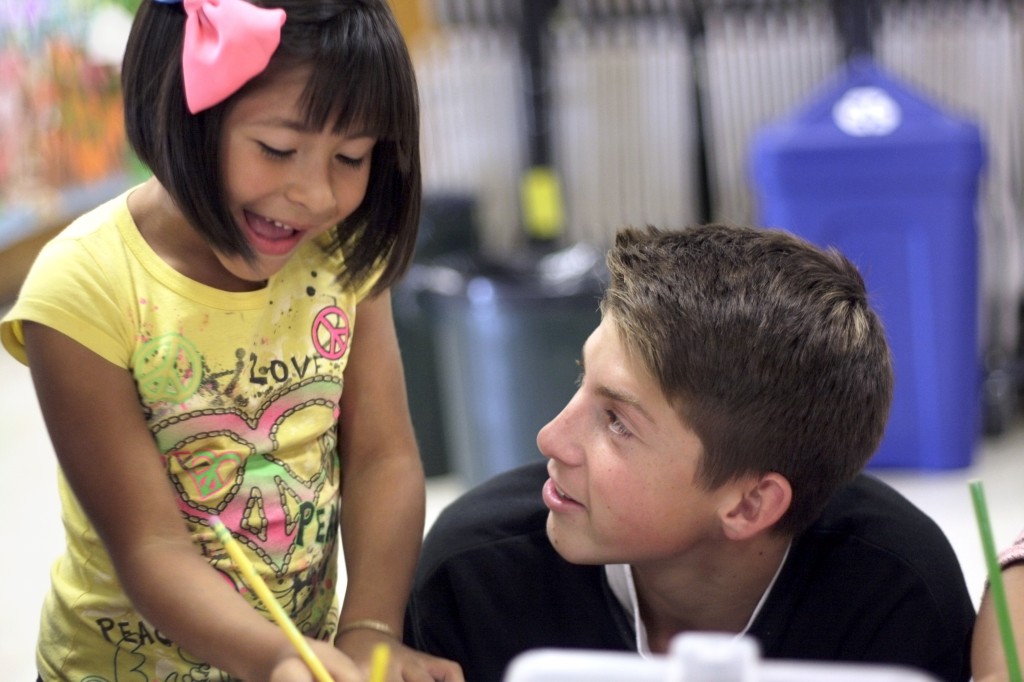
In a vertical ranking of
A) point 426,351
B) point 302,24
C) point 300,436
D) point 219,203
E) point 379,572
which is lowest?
point 426,351

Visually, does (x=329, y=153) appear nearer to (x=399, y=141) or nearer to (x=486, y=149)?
(x=399, y=141)

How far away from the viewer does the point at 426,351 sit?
3.34 m

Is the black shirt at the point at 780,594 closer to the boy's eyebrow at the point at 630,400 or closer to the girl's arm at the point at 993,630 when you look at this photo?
the girl's arm at the point at 993,630

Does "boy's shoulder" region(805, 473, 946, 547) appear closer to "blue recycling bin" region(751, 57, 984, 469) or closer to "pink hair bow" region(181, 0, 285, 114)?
"pink hair bow" region(181, 0, 285, 114)

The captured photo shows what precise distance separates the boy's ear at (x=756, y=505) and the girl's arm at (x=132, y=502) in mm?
442

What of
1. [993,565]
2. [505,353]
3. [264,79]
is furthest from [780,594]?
[505,353]

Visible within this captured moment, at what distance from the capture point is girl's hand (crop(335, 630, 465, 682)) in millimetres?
1209

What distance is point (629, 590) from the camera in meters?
1.34

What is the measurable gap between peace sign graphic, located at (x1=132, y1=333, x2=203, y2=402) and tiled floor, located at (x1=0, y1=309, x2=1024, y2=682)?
150 centimetres

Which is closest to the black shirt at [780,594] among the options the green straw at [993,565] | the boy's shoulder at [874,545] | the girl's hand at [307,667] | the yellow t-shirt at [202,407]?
the boy's shoulder at [874,545]

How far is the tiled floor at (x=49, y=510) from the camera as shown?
2.65 meters

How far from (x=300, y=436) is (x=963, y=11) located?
2.71 meters

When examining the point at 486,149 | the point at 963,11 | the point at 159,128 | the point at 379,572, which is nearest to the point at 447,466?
the point at 486,149

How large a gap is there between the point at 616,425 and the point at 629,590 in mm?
193
